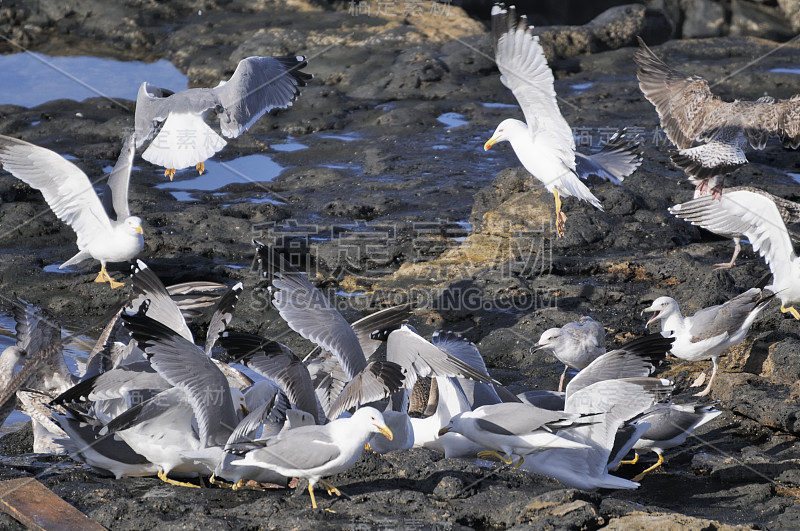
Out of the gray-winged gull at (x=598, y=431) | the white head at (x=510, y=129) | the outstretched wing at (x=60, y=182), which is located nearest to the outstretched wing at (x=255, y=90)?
the outstretched wing at (x=60, y=182)

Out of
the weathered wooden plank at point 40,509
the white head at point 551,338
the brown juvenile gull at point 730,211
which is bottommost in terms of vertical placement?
the white head at point 551,338

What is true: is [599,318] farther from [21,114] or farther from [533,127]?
[21,114]

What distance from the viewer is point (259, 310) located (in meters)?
8.12

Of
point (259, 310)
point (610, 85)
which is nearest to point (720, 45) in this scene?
point (610, 85)

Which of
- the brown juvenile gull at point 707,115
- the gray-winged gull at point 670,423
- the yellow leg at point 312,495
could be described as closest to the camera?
the yellow leg at point 312,495

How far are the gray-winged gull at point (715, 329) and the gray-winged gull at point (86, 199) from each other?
4901mm

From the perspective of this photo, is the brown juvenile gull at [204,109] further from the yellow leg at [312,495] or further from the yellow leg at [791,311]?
the yellow leg at [791,311]

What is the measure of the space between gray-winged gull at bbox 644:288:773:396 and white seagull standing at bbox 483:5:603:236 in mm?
1256

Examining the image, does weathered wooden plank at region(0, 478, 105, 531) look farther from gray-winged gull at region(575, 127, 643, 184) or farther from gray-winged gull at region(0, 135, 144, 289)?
gray-winged gull at region(575, 127, 643, 184)

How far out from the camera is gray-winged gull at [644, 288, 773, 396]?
643 cm

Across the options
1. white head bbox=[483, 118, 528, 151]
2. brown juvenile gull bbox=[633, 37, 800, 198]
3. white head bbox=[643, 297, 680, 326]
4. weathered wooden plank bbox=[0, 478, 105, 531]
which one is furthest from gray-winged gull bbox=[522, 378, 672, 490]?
brown juvenile gull bbox=[633, 37, 800, 198]

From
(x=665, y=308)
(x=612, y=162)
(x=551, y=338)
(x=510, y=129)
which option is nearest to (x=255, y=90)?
(x=510, y=129)

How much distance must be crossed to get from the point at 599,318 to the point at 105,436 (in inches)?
166

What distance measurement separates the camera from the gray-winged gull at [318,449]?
14.8ft
